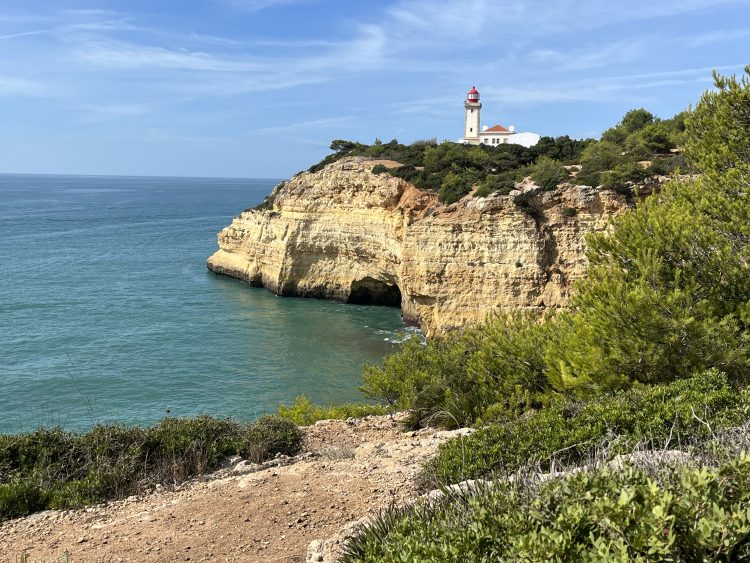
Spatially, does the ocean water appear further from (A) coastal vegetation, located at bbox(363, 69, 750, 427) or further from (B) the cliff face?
(A) coastal vegetation, located at bbox(363, 69, 750, 427)

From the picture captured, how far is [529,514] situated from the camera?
13.1ft

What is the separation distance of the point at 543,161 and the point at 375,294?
45.3ft

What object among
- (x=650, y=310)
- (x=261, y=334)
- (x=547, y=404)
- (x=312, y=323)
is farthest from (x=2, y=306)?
(x=650, y=310)

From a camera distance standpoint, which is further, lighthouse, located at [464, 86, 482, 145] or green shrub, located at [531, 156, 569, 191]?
lighthouse, located at [464, 86, 482, 145]

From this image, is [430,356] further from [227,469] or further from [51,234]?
[51,234]

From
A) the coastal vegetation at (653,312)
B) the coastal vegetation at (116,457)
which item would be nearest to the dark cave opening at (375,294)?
the coastal vegetation at (653,312)

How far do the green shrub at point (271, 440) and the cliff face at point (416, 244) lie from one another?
15355 millimetres

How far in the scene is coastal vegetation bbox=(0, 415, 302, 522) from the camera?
801 cm

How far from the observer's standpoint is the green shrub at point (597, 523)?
127 inches

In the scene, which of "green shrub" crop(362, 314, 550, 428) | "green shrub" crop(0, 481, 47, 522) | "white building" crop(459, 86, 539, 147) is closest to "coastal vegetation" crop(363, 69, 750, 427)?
"green shrub" crop(362, 314, 550, 428)

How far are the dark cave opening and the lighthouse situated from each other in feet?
97.4

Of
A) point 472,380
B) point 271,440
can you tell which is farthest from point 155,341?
point 271,440

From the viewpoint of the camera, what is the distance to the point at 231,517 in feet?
22.4

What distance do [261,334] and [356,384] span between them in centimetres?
877
